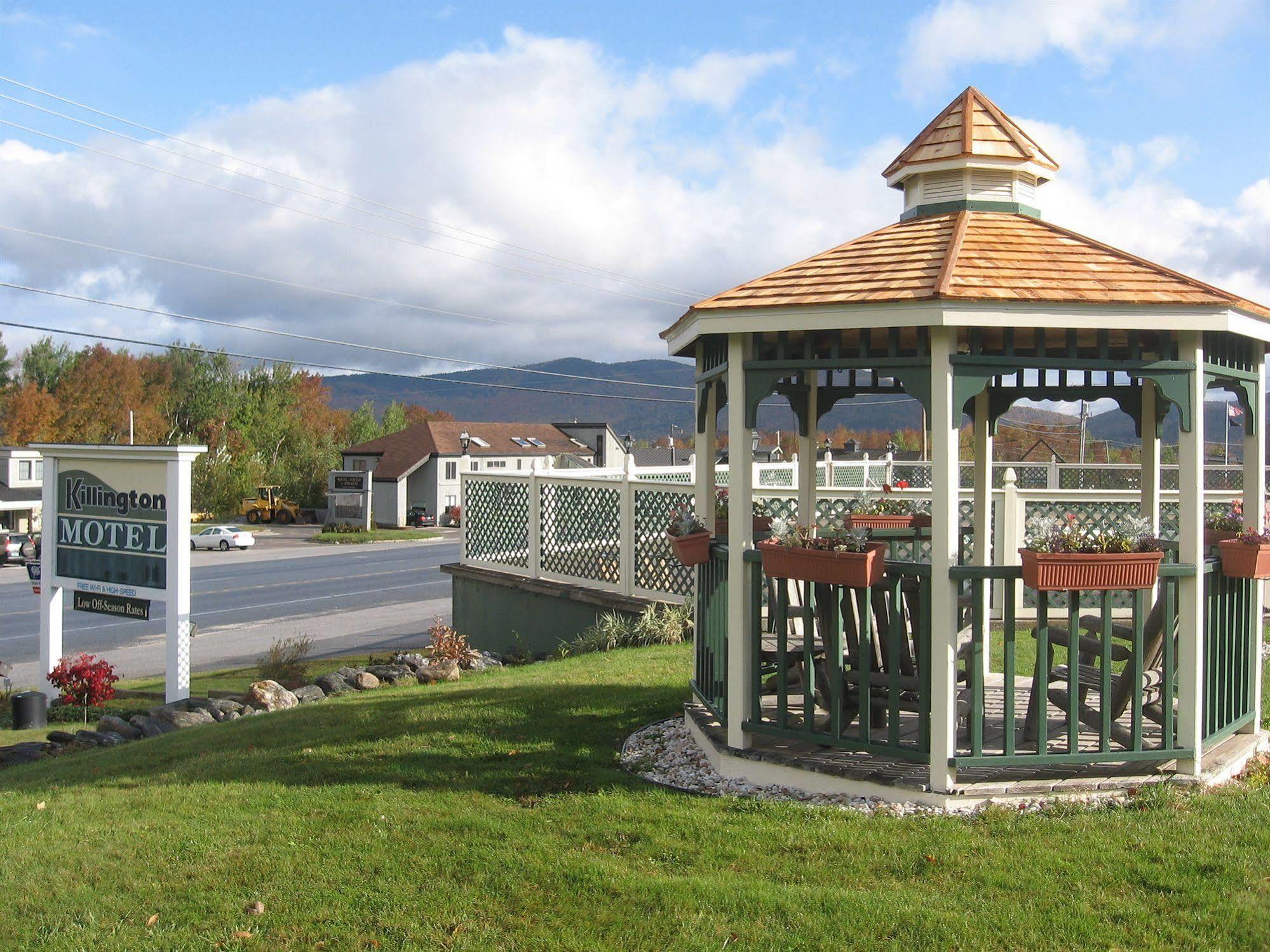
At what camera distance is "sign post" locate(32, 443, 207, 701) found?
455 inches

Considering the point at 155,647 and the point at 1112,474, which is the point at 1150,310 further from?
the point at 155,647

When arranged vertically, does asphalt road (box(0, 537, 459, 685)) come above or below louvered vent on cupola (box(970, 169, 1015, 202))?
below

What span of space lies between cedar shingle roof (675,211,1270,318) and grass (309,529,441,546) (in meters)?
41.5

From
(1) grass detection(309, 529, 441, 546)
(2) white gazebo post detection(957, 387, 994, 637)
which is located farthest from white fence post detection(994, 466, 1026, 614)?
(1) grass detection(309, 529, 441, 546)

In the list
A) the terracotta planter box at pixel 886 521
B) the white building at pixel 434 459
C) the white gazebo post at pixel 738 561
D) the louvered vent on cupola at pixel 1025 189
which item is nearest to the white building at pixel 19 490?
the white building at pixel 434 459

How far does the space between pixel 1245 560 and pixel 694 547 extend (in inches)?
121

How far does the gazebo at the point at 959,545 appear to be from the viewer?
5.26 m

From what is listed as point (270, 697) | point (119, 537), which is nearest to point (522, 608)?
point (270, 697)

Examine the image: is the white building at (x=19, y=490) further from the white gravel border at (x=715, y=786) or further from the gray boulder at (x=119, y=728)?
the white gravel border at (x=715, y=786)

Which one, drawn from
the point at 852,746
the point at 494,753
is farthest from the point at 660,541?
the point at 852,746

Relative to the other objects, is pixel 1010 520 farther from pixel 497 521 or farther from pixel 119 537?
pixel 119 537

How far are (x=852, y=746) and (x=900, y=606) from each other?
783 mm

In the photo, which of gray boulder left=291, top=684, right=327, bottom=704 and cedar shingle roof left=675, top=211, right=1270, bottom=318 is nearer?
cedar shingle roof left=675, top=211, right=1270, bottom=318

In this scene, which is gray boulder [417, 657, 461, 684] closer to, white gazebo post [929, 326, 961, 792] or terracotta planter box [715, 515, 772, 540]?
terracotta planter box [715, 515, 772, 540]
